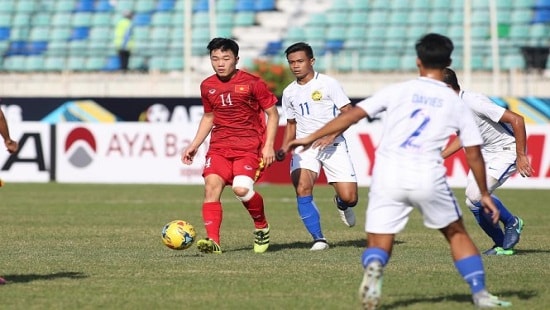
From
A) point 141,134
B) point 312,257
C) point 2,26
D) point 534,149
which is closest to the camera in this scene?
point 312,257

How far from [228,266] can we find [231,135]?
71.5 inches

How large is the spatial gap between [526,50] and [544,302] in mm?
23714

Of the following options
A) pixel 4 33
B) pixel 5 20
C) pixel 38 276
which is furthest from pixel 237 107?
pixel 5 20

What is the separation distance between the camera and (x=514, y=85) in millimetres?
30312

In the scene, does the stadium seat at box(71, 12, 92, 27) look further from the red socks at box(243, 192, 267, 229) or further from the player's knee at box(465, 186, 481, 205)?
the player's knee at box(465, 186, 481, 205)

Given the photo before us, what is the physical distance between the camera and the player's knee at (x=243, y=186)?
12352 mm

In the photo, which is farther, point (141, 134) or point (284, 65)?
point (284, 65)

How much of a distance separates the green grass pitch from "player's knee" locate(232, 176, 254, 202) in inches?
24.5

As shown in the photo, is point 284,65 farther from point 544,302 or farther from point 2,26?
point 544,302

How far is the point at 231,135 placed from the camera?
12.6 m

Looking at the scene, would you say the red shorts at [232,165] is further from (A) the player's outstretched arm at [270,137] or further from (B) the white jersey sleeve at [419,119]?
(B) the white jersey sleeve at [419,119]

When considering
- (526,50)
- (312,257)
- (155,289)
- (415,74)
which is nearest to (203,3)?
(415,74)

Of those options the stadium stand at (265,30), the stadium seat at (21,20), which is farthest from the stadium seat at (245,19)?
the stadium seat at (21,20)

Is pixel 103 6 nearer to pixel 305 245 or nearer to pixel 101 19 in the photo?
pixel 101 19
